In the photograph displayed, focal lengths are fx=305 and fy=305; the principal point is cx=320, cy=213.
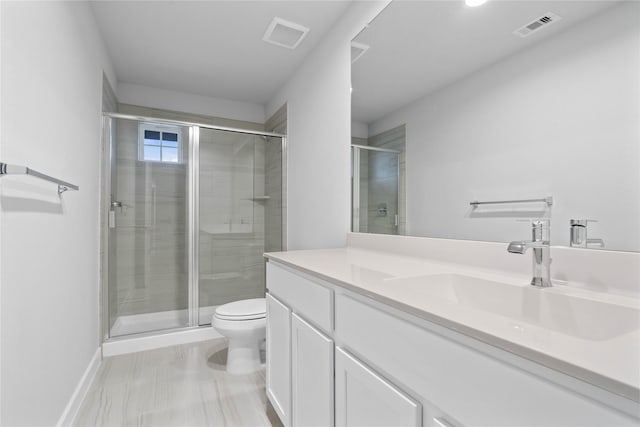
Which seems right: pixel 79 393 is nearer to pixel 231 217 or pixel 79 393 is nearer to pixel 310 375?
pixel 310 375

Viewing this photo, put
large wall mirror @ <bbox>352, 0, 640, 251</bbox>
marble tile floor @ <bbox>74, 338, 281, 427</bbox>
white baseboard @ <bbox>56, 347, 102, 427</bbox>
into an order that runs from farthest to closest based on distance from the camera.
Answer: marble tile floor @ <bbox>74, 338, 281, 427</bbox> < white baseboard @ <bbox>56, 347, 102, 427</bbox> < large wall mirror @ <bbox>352, 0, 640, 251</bbox>

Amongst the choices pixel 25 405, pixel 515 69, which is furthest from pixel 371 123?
pixel 25 405

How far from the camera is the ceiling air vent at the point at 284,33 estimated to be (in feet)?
6.70

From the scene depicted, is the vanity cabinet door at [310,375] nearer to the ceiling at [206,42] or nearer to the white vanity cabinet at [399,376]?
the white vanity cabinet at [399,376]

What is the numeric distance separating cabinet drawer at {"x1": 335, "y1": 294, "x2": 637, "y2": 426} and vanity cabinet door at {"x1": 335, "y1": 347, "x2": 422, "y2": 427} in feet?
0.11

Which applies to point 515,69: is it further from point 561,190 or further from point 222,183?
point 222,183

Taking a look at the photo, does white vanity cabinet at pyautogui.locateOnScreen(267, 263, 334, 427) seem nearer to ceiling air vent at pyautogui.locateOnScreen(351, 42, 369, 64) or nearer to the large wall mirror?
the large wall mirror

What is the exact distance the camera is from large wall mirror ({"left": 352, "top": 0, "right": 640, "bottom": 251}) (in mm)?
804

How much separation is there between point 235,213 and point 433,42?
219 cm

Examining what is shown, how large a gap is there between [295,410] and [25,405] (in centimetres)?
91

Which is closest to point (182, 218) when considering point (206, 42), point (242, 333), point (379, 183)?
point (242, 333)

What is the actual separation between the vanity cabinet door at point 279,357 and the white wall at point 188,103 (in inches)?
97.8

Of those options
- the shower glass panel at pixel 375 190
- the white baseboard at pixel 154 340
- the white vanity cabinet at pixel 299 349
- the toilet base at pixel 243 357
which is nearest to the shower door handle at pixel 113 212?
the white baseboard at pixel 154 340

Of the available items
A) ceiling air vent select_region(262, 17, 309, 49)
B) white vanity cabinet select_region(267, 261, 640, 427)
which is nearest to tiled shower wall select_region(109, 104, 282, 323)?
ceiling air vent select_region(262, 17, 309, 49)
